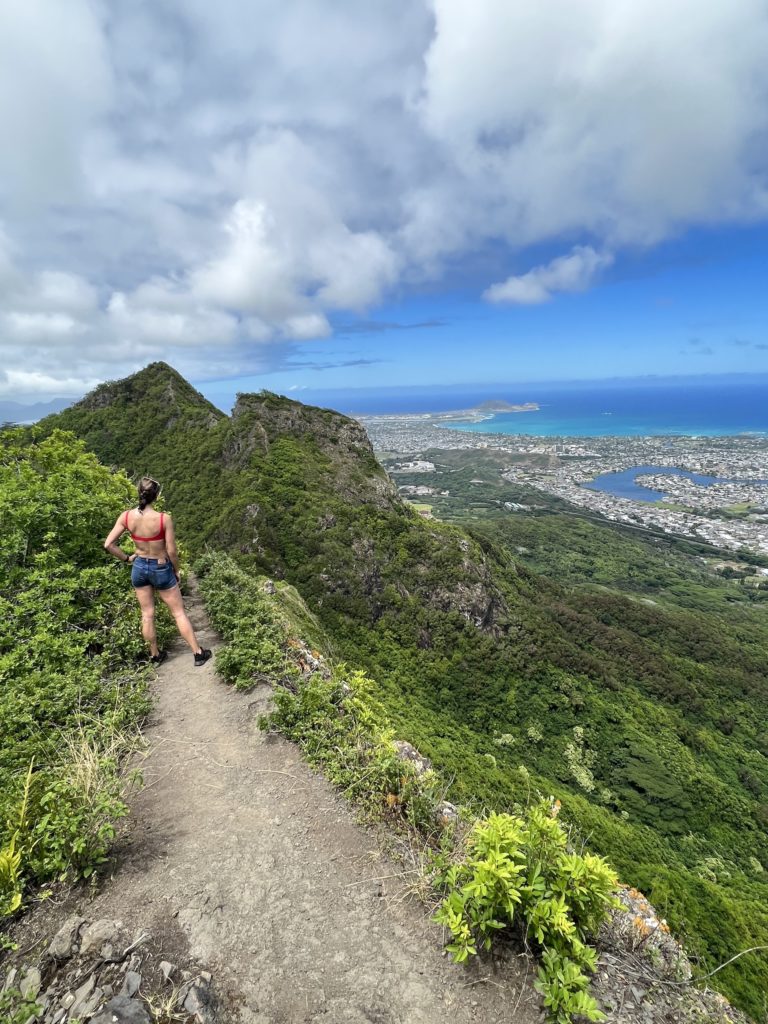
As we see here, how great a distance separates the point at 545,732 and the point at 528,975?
34762mm

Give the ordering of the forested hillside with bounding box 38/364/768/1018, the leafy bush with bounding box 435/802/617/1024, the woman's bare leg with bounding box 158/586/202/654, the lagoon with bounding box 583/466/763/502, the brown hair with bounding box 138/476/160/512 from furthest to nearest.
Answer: the lagoon with bounding box 583/466/763/502
the forested hillside with bounding box 38/364/768/1018
the woman's bare leg with bounding box 158/586/202/654
the brown hair with bounding box 138/476/160/512
the leafy bush with bounding box 435/802/617/1024

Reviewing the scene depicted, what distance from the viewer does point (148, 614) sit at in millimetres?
7742

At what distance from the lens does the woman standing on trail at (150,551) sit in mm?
6977

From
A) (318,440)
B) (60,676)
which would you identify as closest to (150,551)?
(60,676)

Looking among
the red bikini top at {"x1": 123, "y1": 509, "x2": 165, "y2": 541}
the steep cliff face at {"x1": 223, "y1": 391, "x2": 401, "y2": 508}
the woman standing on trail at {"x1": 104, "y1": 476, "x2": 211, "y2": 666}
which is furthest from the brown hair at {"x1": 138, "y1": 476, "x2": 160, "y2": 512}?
the steep cliff face at {"x1": 223, "y1": 391, "x2": 401, "y2": 508}

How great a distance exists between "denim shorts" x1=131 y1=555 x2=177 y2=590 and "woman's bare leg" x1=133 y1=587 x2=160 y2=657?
0.48 ft

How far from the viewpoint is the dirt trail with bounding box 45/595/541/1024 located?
11.0ft

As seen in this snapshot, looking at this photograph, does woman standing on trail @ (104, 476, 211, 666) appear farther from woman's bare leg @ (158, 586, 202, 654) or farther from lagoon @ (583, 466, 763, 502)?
lagoon @ (583, 466, 763, 502)

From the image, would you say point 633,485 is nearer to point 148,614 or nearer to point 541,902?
point 148,614

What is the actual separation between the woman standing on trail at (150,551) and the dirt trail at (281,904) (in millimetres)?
2448

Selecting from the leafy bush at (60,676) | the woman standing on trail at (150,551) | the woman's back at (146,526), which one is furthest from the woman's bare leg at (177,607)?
the leafy bush at (60,676)

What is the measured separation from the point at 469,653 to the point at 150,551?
31394 millimetres

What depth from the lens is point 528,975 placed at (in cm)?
346

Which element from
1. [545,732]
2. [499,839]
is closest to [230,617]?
[499,839]
